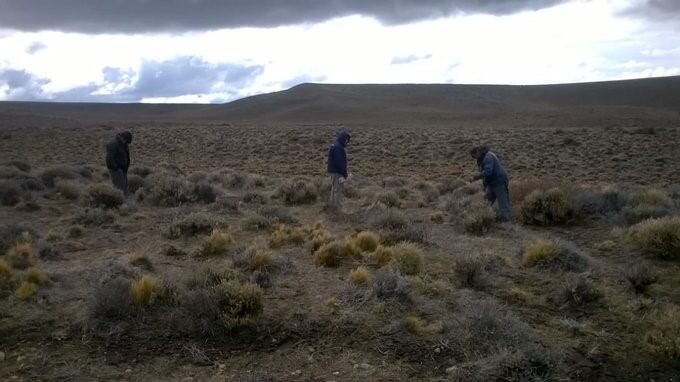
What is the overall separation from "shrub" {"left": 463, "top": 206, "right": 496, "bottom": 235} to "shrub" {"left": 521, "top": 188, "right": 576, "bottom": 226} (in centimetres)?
76

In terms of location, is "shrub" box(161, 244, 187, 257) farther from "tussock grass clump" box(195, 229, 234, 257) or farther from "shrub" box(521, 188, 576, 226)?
"shrub" box(521, 188, 576, 226)

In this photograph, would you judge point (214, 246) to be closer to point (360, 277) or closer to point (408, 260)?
point (360, 277)

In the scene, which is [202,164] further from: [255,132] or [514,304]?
[514,304]

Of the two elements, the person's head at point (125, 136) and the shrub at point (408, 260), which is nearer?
the shrub at point (408, 260)

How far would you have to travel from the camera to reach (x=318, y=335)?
6102 millimetres

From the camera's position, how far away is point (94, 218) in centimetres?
1158

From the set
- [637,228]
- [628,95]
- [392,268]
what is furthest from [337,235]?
[628,95]

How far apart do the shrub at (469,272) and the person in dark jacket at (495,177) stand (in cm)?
357

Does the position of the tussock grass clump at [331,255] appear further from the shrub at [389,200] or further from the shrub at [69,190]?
the shrub at [69,190]

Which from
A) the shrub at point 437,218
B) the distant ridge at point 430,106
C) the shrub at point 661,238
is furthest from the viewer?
the distant ridge at point 430,106

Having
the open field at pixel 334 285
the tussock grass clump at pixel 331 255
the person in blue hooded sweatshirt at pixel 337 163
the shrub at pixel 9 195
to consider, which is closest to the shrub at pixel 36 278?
the open field at pixel 334 285

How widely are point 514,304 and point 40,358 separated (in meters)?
5.16

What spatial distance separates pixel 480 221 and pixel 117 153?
8450 millimetres

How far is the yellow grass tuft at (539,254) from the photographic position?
8297 mm
